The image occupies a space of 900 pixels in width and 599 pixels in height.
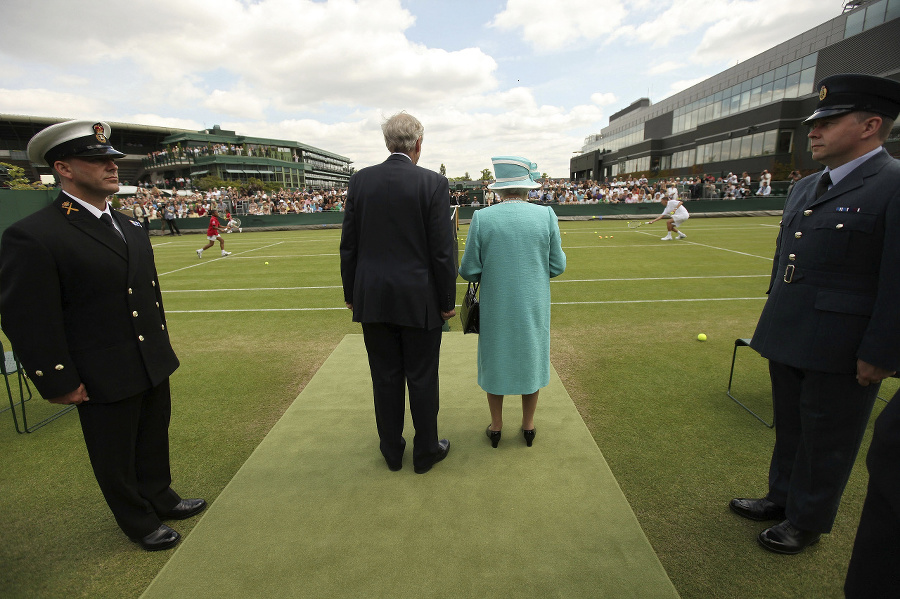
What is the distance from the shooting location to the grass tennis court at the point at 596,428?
2.26 metres

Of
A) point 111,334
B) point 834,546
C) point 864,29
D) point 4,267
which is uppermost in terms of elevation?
point 864,29

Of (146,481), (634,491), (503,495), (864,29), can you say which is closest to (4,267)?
(146,481)

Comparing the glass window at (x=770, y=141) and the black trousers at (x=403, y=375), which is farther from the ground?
the glass window at (x=770, y=141)

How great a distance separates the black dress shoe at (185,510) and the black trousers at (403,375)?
1194mm

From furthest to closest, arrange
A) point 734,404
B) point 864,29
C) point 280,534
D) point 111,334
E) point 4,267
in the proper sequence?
point 864,29 → point 734,404 → point 280,534 → point 111,334 → point 4,267

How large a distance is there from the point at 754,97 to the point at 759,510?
53228 mm

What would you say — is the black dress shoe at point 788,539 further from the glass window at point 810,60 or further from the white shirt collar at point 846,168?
the glass window at point 810,60

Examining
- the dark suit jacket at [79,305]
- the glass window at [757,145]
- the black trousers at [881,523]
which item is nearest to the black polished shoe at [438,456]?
the dark suit jacket at [79,305]

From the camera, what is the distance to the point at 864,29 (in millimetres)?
31453

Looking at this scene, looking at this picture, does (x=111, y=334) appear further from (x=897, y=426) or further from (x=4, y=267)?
(x=897, y=426)

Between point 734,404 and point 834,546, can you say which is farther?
point 734,404

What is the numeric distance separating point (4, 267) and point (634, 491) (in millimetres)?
3487

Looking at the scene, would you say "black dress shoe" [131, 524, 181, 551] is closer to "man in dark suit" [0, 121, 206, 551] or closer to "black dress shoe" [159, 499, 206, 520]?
"man in dark suit" [0, 121, 206, 551]

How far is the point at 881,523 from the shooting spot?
1225 millimetres
